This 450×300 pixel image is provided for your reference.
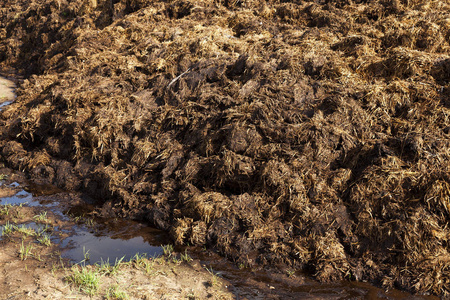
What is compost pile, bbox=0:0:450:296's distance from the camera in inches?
187

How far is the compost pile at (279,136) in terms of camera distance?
475 centimetres

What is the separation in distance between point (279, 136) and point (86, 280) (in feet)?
10.1

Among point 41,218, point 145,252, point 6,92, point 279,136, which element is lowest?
point 145,252

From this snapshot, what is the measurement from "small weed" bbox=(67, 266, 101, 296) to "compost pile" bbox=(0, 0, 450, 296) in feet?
3.99

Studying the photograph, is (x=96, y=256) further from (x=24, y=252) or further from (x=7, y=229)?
(x=7, y=229)

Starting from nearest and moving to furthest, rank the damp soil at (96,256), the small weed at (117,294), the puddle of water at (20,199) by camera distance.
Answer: the small weed at (117,294)
the damp soil at (96,256)
the puddle of water at (20,199)

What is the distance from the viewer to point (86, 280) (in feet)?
13.8

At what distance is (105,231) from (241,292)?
221 cm

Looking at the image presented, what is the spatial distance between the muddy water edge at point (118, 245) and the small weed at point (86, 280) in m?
0.47

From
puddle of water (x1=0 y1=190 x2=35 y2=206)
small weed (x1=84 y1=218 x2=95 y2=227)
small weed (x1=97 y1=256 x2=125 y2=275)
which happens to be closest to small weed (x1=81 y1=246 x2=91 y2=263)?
small weed (x1=97 y1=256 x2=125 y2=275)

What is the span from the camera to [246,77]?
22.4 ft

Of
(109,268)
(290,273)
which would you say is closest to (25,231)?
(109,268)

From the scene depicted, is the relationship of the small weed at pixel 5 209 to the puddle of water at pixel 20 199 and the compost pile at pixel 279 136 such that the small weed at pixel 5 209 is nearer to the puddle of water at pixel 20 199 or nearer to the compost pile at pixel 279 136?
the puddle of water at pixel 20 199

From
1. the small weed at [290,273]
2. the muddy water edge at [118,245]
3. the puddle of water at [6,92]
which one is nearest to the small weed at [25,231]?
the muddy water edge at [118,245]
